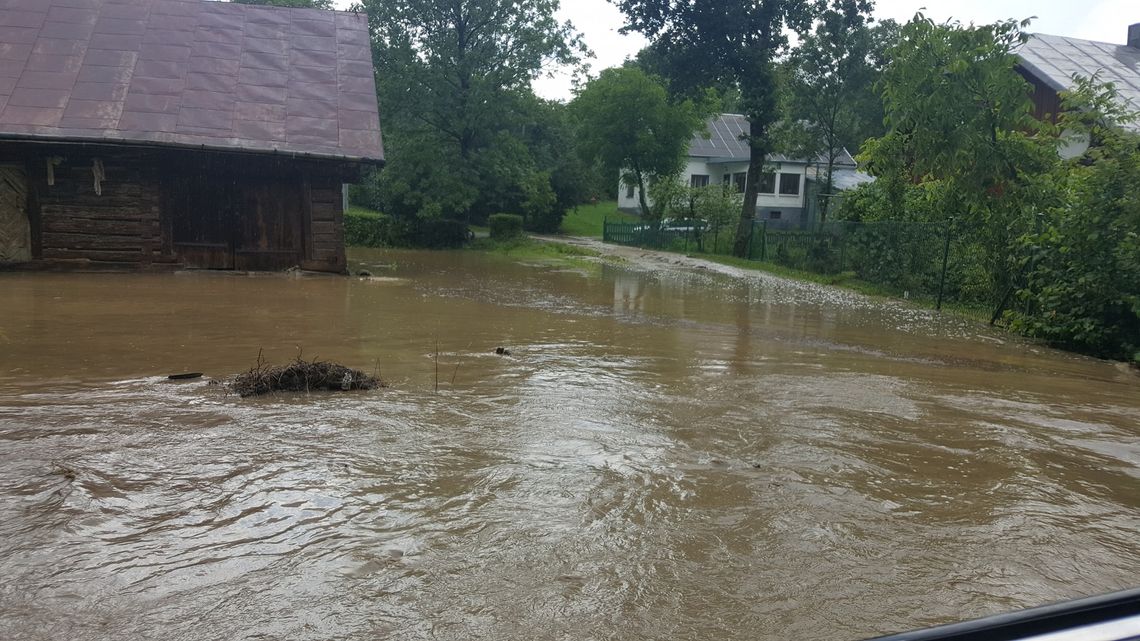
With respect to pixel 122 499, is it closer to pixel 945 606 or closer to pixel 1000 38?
pixel 945 606

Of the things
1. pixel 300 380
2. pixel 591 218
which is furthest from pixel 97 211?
→ pixel 591 218

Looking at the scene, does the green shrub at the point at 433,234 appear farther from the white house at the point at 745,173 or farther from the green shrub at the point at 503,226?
the white house at the point at 745,173

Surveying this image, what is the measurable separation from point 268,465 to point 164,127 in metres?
14.4

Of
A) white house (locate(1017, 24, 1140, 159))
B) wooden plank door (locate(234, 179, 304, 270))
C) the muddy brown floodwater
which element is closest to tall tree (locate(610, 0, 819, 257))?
white house (locate(1017, 24, 1140, 159))

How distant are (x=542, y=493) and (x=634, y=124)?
43880mm

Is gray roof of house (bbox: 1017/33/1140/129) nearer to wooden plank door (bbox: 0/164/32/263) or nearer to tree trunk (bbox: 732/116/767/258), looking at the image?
tree trunk (bbox: 732/116/767/258)

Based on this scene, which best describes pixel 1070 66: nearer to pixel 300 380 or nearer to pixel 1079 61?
pixel 1079 61

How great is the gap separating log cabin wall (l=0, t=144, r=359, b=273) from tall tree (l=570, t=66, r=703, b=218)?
2933 centimetres

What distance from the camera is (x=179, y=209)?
18.0 meters

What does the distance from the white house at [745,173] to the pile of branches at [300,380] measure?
3765cm

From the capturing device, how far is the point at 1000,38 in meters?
13.6

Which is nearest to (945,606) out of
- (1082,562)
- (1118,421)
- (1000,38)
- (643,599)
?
(1082,562)

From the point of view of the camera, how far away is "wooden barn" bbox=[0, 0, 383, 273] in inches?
669

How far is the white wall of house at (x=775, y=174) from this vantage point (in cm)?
5010
